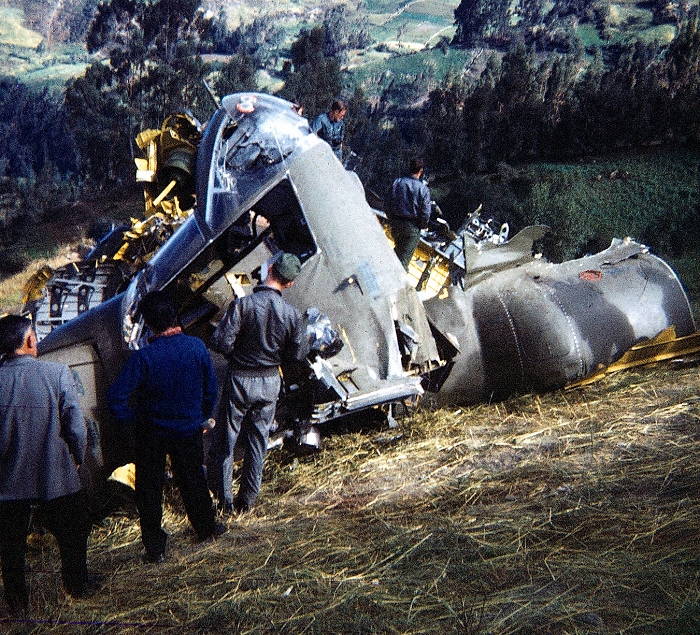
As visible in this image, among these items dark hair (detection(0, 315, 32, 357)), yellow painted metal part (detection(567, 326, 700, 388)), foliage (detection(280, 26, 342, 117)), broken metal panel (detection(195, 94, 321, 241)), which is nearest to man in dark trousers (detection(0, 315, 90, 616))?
dark hair (detection(0, 315, 32, 357))

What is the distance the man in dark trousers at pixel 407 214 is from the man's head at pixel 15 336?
4.08 m

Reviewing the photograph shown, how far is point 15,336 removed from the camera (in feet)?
11.5

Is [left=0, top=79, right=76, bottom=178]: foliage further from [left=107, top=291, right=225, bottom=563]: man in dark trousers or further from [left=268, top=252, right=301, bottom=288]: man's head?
[left=107, top=291, right=225, bottom=563]: man in dark trousers

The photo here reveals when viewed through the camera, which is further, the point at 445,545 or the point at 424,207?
the point at 424,207

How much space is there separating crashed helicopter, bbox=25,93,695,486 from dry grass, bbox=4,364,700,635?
53cm

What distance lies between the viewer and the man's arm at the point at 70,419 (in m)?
3.56

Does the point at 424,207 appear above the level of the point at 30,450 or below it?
above

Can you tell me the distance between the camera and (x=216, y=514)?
470 cm

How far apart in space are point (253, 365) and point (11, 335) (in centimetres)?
147

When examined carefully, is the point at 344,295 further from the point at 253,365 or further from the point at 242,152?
the point at 242,152

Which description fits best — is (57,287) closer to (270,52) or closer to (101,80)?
(101,80)

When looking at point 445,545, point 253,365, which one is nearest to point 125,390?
point 253,365

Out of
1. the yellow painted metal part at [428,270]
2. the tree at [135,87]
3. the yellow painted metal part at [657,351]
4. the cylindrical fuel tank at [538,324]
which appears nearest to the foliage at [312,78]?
the tree at [135,87]

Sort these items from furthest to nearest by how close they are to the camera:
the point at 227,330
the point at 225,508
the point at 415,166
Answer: the point at 415,166 → the point at 225,508 → the point at 227,330
